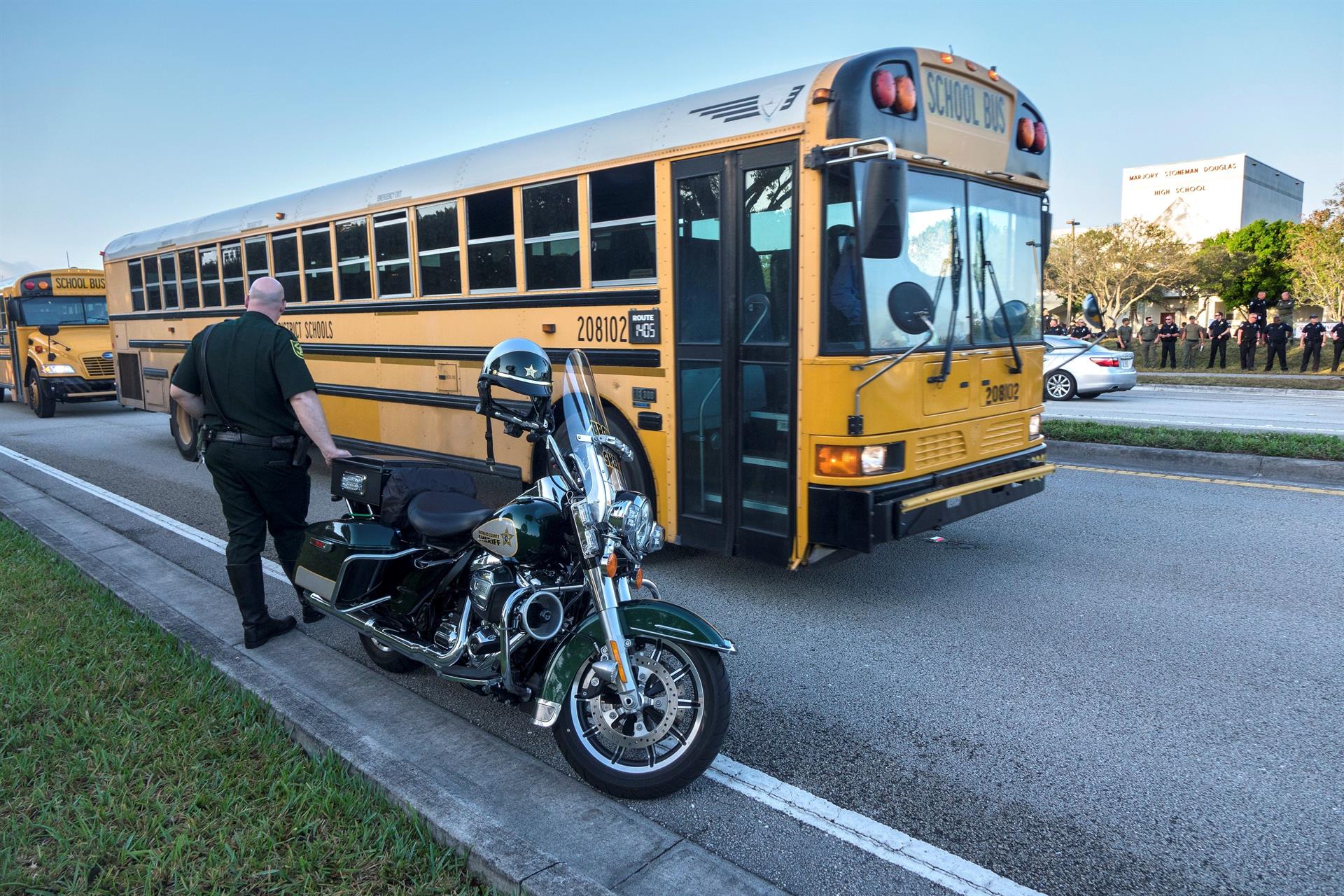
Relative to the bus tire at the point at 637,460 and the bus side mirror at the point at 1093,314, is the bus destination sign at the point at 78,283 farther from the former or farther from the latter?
the bus side mirror at the point at 1093,314

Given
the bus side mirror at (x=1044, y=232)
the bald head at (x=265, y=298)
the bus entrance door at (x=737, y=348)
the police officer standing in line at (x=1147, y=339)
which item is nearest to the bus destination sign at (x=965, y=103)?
the bus side mirror at (x=1044, y=232)

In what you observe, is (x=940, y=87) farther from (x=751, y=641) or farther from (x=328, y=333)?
(x=328, y=333)

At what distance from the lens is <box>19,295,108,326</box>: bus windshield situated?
1828cm

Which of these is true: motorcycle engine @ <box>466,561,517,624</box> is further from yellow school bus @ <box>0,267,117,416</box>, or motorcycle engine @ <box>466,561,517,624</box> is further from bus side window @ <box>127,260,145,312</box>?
yellow school bus @ <box>0,267,117,416</box>

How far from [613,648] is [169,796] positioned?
153cm

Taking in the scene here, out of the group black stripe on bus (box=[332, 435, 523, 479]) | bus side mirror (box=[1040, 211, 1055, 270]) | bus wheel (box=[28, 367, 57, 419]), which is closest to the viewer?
bus side mirror (box=[1040, 211, 1055, 270])

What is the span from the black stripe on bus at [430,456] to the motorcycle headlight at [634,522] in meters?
3.01

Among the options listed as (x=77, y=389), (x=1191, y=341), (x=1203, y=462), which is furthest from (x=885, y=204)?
(x=1191, y=341)

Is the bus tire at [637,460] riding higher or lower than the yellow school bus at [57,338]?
lower

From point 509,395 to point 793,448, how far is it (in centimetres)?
276

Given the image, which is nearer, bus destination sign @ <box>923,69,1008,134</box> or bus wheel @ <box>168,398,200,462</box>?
bus destination sign @ <box>923,69,1008,134</box>

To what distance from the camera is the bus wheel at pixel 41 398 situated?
1722cm

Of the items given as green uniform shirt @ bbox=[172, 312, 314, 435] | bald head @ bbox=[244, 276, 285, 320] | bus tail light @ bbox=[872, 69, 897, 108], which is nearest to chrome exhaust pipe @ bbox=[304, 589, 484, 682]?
green uniform shirt @ bbox=[172, 312, 314, 435]

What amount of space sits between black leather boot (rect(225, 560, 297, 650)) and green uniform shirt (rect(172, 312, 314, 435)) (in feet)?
2.25
